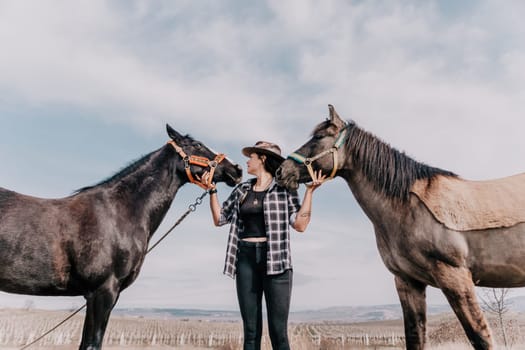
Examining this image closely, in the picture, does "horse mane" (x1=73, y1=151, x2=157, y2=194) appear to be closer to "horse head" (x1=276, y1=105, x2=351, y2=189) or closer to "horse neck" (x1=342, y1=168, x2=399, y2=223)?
"horse head" (x1=276, y1=105, x2=351, y2=189)

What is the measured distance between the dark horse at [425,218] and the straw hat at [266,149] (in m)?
0.18

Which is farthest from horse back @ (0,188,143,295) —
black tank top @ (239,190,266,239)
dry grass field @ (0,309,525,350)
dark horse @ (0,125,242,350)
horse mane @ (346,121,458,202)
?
dry grass field @ (0,309,525,350)

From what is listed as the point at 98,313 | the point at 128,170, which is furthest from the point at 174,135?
the point at 98,313

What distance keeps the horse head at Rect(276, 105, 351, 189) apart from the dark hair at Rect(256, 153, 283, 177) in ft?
0.35

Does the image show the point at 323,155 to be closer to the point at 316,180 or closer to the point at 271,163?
the point at 316,180

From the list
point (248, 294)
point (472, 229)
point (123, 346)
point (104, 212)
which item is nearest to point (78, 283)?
point (104, 212)

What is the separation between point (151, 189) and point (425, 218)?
3.57 m

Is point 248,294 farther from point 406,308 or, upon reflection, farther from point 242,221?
point 406,308

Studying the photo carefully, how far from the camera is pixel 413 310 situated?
491 centimetres

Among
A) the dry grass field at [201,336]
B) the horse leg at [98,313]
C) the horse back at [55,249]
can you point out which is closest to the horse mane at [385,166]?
the horse back at [55,249]

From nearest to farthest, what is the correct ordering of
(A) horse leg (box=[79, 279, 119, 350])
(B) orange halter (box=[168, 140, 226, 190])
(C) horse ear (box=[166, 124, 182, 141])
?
(A) horse leg (box=[79, 279, 119, 350]) → (B) orange halter (box=[168, 140, 226, 190]) → (C) horse ear (box=[166, 124, 182, 141])

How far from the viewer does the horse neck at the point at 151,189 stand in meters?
5.05

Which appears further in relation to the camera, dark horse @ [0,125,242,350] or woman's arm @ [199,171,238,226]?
woman's arm @ [199,171,238,226]

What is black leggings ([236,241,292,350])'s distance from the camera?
3971mm
